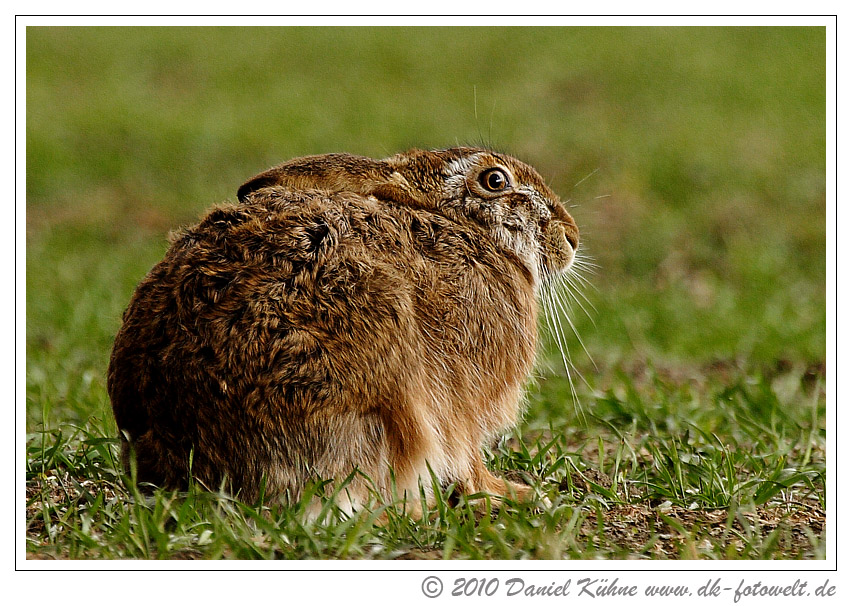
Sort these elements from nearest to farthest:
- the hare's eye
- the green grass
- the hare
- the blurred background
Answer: the hare
the green grass
the hare's eye
the blurred background

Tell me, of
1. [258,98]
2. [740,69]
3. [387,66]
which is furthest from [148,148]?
[740,69]

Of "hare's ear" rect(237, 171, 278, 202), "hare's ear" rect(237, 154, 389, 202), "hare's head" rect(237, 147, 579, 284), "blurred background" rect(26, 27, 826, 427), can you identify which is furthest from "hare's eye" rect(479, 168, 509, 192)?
"blurred background" rect(26, 27, 826, 427)

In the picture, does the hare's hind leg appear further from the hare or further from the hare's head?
the hare's head

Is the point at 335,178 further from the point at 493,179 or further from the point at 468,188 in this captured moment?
the point at 493,179

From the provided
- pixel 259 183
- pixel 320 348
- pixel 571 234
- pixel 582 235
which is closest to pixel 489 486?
pixel 320 348

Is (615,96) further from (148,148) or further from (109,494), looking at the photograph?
(109,494)

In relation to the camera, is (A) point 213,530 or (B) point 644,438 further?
(B) point 644,438

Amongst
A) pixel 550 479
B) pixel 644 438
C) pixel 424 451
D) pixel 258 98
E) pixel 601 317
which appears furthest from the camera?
pixel 258 98
